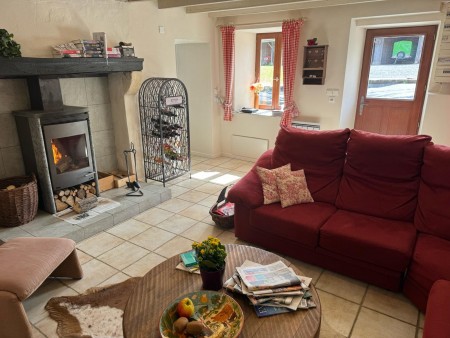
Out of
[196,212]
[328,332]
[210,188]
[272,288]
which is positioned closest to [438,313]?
[328,332]

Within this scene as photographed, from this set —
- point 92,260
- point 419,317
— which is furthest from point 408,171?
point 92,260

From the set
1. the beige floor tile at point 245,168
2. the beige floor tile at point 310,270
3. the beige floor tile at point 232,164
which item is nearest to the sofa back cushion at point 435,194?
the beige floor tile at point 310,270

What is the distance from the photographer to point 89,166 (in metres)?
3.46

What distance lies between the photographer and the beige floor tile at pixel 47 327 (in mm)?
1979

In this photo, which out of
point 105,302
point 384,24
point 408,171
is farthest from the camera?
point 384,24

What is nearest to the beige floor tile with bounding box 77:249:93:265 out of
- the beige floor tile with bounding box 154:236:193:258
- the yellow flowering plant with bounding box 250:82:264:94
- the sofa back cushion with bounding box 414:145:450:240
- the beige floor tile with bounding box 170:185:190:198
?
the beige floor tile with bounding box 154:236:193:258

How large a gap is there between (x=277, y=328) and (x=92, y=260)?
6.22 ft

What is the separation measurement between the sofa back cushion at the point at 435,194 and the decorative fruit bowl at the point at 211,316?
1.72 meters

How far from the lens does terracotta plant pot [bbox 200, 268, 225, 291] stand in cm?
165

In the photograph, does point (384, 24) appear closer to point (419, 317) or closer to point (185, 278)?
point (419, 317)

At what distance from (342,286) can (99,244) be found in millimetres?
2177

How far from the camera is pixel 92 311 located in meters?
2.14

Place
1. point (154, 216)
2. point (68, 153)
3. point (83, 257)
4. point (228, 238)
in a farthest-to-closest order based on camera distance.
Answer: point (154, 216) → point (68, 153) → point (228, 238) → point (83, 257)

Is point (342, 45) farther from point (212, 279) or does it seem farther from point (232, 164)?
point (212, 279)
